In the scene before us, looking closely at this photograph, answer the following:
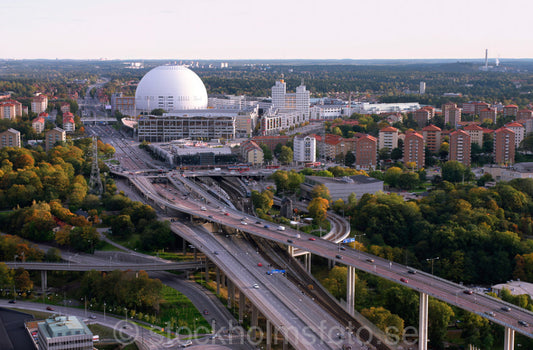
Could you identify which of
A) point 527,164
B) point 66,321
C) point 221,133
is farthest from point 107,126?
point 66,321

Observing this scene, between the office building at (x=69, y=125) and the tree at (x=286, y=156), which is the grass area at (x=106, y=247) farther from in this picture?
the office building at (x=69, y=125)

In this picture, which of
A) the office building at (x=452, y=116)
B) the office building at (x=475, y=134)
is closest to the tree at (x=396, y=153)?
the office building at (x=475, y=134)

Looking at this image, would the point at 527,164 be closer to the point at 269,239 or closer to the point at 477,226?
the point at 477,226

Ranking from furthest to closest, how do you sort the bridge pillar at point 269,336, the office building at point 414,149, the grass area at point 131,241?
1. the office building at point 414,149
2. the grass area at point 131,241
3. the bridge pillar at point 269,336

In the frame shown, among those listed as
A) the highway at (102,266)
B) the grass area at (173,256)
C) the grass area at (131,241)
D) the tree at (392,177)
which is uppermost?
the tree at (392,177)

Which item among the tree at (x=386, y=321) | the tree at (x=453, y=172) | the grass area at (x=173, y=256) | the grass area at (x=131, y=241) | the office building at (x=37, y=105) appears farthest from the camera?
the office building at (x=37, y=105)
